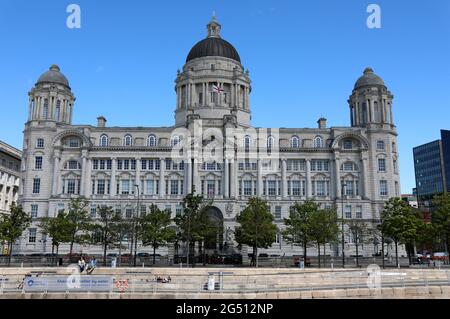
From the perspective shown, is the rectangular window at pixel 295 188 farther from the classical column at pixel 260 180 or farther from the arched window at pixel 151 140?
the arched window at pixel 151 140

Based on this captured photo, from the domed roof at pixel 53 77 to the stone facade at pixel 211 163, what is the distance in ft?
0.82

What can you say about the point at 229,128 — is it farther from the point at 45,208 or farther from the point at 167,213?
the point at 45,208

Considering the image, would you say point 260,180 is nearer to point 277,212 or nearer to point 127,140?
point 277,212

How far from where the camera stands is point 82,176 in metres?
84.3

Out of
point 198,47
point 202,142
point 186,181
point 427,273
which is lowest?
point 427,273

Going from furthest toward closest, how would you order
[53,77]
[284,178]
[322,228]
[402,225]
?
[53,77] < [284,178] < [322,228] < [402,225]

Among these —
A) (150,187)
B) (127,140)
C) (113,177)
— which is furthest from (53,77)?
(150,187)

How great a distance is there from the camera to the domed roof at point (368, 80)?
298 ft

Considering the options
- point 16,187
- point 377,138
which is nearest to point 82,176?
point 16,187

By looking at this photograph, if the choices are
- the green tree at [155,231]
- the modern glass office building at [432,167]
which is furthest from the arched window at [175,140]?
the modern glass office building at [432,167]

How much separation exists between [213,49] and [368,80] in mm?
34374

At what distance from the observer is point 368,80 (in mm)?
91125

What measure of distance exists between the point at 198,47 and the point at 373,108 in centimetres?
4179

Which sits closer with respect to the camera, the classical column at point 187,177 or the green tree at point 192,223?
the green tree at point 192,223
